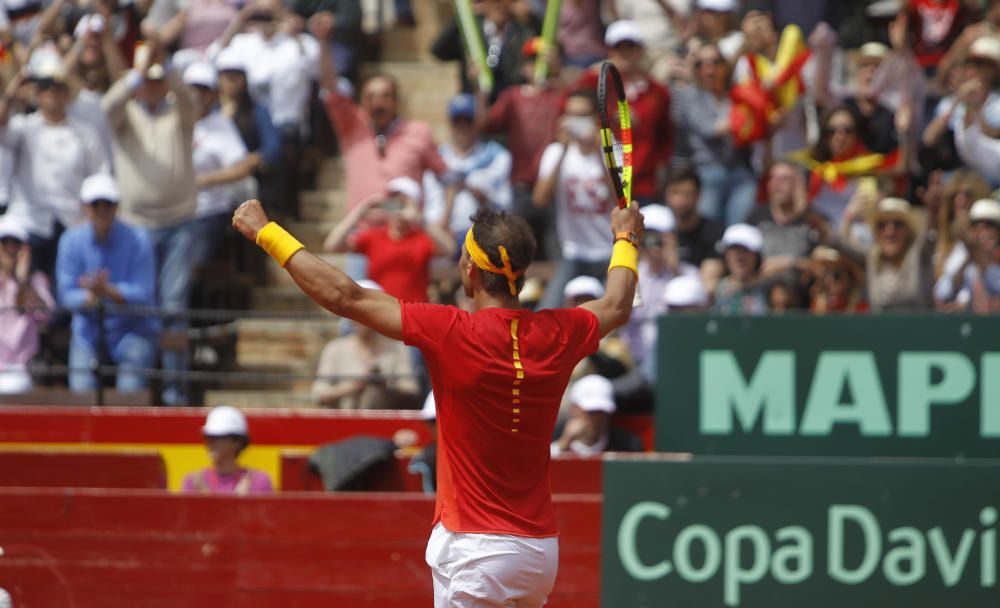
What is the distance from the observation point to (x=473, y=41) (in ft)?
43.4

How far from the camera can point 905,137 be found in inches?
476

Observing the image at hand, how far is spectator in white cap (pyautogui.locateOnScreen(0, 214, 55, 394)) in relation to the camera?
36.6ft

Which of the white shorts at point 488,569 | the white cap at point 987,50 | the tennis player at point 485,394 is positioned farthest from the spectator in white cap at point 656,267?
the white shorts at point 488,569

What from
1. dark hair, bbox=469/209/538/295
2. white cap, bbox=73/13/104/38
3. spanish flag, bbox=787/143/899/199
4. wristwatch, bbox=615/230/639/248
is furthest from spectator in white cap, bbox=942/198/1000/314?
white cap, bbox=73/13/104/38

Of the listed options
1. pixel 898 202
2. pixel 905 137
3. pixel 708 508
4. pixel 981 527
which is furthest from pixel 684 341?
pixel 905 137

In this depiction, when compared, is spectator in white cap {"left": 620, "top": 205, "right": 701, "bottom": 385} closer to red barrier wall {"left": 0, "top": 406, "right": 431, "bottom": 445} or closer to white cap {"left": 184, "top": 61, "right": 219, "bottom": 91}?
red barrier wall {"left": 0, "top": 406, "right": 431, "bottom": 445}

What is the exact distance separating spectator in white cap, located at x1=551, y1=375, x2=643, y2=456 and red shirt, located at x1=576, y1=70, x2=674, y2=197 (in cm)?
250

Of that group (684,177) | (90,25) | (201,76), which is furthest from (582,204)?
(90,25)

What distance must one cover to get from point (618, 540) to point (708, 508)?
451 mm

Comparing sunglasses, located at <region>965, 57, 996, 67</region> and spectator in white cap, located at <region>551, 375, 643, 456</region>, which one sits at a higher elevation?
sunglasses, located at <region>965, 57, 996, 67</region>

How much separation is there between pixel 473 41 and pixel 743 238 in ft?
11.9

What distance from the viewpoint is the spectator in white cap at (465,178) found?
12.0 meters

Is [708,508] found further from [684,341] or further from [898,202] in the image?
[898,202]

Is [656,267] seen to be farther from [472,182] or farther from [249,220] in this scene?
[249,220]
